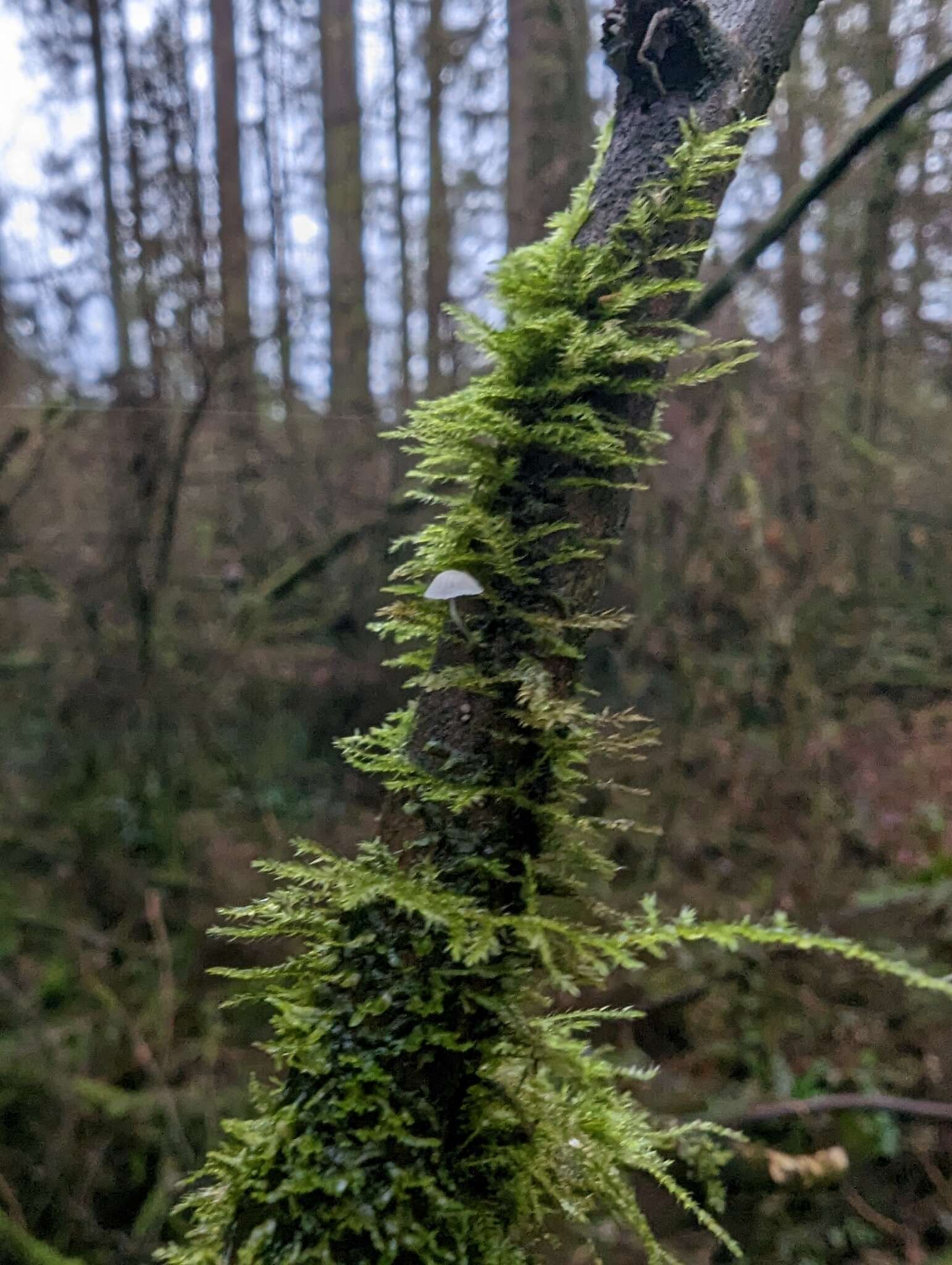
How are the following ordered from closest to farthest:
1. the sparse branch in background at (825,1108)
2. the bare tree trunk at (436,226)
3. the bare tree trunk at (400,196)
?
the sparse branch in background at (825,1108) < the bare tree trunk at (436,226) < the bare tree trunk at (400,196)

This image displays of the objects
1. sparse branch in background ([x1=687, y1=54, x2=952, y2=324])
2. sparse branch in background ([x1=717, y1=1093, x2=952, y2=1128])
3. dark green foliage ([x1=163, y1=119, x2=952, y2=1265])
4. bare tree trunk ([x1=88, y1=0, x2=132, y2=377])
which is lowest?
sparse branch in background ([x1=717, y1=1093, x2=952, y2=1128])

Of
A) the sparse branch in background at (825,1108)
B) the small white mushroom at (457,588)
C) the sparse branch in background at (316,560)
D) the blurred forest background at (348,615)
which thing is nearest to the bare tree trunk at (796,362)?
the blurred forest background at (348,615)

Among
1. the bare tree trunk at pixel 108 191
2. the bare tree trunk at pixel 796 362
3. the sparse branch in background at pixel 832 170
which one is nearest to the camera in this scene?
the sparse branch in background at pixel 832 170

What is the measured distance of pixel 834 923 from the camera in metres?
5.01

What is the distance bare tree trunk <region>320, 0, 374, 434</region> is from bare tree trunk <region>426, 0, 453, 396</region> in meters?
0.74

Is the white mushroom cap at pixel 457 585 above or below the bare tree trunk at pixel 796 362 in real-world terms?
below

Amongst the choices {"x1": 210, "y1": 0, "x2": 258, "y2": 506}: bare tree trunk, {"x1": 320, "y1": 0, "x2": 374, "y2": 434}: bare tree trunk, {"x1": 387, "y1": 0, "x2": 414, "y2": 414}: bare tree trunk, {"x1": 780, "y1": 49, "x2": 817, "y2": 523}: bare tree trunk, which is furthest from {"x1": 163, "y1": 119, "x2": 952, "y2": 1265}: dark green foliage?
{"x1": 320, "y1": 0, "x2": 374, "y2": 434}: bare tree trunk

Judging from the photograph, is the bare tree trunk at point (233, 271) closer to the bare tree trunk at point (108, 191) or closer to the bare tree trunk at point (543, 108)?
the bare tree trunk at point (108, 191)

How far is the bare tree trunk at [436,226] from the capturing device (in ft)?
20.5

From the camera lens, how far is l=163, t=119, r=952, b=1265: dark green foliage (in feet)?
2.92

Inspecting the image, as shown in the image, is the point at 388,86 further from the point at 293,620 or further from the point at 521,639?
the point at 521,639

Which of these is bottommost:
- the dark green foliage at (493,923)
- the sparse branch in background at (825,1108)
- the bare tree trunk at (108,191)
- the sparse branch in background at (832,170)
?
the sparse branch in background at (825,1108)

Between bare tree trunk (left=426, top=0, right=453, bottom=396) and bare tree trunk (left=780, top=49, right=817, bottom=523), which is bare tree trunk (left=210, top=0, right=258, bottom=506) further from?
bare tree trunk (left=780, top=49, right=817, bottom=523)

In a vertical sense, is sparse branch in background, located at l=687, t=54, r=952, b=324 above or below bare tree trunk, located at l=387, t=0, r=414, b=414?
below
